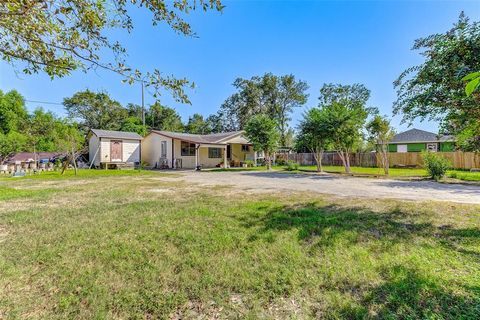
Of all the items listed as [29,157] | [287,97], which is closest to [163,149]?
[29,157]

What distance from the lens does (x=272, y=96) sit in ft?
126

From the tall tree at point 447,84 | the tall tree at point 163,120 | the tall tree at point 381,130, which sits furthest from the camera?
Result: the tall tree at point 163,120

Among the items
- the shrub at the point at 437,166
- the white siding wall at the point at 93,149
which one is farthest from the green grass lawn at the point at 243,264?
the white siding wall at the point at 93,149

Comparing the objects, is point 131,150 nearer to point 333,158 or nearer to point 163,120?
point 163,120

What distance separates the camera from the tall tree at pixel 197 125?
43281 mm

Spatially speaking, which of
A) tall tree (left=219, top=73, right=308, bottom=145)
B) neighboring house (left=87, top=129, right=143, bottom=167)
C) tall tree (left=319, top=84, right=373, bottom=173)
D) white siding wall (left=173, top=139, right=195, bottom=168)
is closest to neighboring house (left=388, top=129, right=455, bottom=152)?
tall tree (left=219, top=73, right=308, bottom=145)

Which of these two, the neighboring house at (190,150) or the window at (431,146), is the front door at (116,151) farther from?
the window at (431,146)

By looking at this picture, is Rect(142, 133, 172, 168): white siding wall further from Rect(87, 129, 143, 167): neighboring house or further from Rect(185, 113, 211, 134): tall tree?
Rect(185, 113, 211, 134): tall tree

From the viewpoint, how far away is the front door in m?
21.8

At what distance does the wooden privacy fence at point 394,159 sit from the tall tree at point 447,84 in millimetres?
10942

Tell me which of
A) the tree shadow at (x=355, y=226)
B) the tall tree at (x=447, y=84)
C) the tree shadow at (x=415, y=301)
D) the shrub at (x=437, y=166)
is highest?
the tall tree at (x=447, y=84)

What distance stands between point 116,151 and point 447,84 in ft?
78.0

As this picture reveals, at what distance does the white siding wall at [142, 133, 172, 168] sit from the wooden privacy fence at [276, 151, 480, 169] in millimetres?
13210

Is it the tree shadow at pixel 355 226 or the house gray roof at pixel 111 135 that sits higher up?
the house gray roof at pixel 111 135
